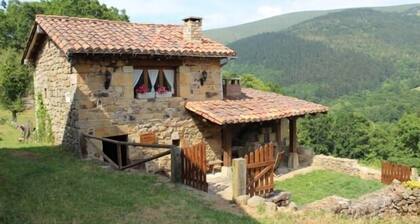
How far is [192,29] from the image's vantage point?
14.3 meters

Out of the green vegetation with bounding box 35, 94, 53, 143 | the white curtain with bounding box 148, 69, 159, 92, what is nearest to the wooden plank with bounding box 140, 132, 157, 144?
the white curtain with bounding box 148, 69, 159, 92

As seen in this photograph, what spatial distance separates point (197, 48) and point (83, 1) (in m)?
27.7

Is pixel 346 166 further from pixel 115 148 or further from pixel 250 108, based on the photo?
pixel 115 148

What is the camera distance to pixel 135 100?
A: 12547mm

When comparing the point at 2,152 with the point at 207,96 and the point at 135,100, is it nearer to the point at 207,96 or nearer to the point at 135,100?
the point at 135,100

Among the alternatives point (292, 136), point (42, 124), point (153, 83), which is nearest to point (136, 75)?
point (153, 83)

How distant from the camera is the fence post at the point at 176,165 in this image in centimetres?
931

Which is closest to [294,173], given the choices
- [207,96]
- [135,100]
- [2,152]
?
[207,96]

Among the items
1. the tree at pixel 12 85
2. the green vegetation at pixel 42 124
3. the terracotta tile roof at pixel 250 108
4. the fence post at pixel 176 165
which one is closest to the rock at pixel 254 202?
the fence post at pixel 176 165

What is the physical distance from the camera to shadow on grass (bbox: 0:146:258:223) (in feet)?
21.6

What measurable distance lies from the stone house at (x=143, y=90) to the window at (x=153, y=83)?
0.10ft

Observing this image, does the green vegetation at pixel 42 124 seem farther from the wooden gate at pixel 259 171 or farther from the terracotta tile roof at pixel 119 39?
the wooden gate at pixel 259 171

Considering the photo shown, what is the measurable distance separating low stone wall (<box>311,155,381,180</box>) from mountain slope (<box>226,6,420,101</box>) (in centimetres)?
8189

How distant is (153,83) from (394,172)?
29.2 feet
